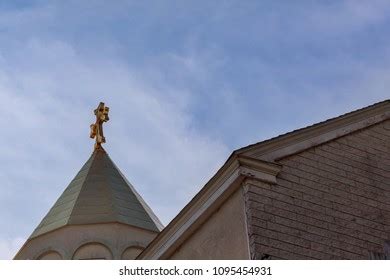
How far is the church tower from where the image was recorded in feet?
77.6

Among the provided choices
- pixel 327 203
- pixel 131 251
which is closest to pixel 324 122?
pixel 327 203

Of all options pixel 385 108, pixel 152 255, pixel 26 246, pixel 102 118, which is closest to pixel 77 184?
pixel 26 246

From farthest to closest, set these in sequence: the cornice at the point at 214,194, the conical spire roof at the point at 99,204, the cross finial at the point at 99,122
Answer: the cross finial at the point at 99,122
the conical spire roof at the point at 99,204
the cornice at the point at 214,194

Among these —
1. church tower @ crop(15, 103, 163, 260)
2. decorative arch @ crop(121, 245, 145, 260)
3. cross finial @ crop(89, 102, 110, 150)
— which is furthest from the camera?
cross finial @ crop(89, 102, 110, 150)

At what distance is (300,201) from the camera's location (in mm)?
13445

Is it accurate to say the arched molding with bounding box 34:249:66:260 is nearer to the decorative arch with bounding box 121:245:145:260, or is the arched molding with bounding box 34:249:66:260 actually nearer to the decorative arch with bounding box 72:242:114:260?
the decorative arch with bounding box 72:242:114:260

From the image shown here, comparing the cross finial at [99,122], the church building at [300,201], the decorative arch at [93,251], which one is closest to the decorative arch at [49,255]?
the decorative arch at [93,251]

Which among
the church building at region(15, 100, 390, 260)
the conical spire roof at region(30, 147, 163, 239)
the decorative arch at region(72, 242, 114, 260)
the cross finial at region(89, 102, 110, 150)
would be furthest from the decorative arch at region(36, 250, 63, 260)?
the church building at region(15, 100, 390, 260)

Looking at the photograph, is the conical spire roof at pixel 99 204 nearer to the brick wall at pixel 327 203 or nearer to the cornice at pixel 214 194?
the cornice at pixel 214 194

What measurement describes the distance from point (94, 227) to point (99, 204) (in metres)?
0.79

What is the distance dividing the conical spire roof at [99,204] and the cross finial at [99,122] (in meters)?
2.83

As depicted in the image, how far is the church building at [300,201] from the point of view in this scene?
1288cm

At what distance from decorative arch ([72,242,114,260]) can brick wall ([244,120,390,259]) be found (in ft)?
34.6

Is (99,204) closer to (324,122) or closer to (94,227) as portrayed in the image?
(94,227)
